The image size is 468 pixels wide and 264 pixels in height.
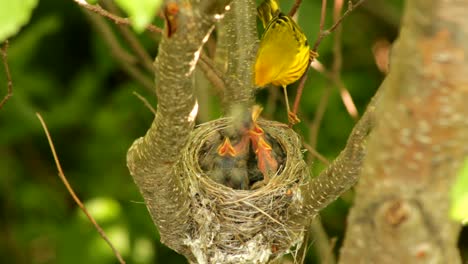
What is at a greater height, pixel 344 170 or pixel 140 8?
pixel 140 8

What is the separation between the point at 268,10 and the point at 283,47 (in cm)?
20

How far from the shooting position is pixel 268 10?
378 centimetres

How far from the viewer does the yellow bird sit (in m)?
3.62

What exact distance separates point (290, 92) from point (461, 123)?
3639 millimetres

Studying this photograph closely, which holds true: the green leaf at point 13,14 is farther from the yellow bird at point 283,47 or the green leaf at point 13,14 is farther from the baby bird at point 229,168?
the yellow bird at point 283,47

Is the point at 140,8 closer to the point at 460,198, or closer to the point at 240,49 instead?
the point at 460,198

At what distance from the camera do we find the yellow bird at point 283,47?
11.9 ft

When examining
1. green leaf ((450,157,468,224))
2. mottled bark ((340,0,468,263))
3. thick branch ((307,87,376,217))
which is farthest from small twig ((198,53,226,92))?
green leaf ((450,157,468,224))

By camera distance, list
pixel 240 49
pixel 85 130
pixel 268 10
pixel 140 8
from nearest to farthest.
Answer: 1. pixel 140 8
2. pixel 240 49
3. pixel 268 10
4. pixel 85 130

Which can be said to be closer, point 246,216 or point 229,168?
point 246,216

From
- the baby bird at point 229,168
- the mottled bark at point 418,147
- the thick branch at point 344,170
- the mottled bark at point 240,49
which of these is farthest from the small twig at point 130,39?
the mottled bark at point 418,147

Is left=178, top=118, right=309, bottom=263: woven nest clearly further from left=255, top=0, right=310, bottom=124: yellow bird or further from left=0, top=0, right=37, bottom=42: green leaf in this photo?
left=0, top=0, right=37, bottom=42: green leaf

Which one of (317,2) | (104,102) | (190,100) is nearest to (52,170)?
(104,102)

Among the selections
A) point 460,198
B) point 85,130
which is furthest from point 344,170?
point 85,130
